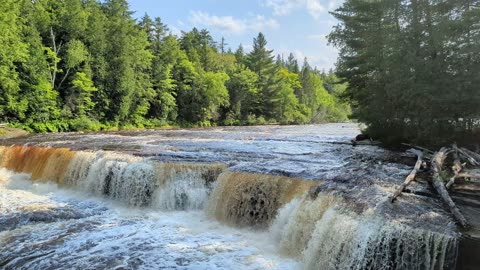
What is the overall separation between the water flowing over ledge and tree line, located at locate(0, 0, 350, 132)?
48.6 ft

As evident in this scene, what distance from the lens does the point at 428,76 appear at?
1345cm

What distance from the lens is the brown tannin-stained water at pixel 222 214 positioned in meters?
6.43

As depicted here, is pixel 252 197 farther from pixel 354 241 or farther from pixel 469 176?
pixel 469 176

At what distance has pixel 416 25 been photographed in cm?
1459

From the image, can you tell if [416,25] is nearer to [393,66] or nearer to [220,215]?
[393,66]

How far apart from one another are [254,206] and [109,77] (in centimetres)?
3341

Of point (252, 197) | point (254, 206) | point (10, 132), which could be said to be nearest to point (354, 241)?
point (254, 206)

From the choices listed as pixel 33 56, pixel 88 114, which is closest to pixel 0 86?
pixel 33 56

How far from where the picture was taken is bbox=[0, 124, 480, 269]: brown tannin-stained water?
6.43 metres

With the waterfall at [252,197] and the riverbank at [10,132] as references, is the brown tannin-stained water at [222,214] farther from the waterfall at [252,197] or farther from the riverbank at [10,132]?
the riverbank at [10,132]

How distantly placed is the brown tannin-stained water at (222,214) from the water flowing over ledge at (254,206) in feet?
0.09

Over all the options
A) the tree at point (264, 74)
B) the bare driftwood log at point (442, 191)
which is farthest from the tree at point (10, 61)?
the tree at point (264, 74)

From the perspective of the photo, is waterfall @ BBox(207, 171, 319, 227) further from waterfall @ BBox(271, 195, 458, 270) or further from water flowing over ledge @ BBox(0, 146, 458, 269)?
waterfall @ BBox(271, 195, 458, 270)

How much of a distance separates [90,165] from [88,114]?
2467 cm
